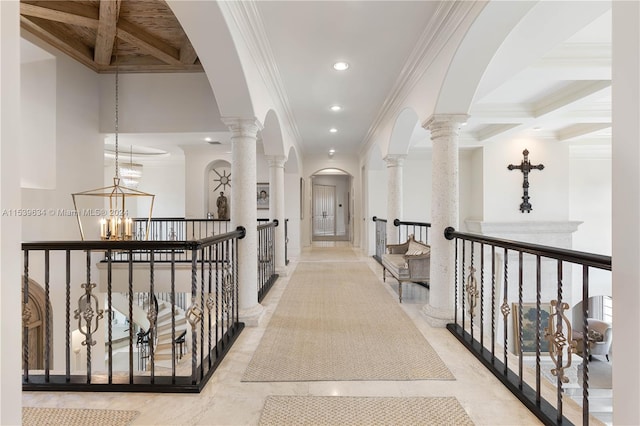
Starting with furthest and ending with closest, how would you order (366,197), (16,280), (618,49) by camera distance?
(366,197) → (618,49) → (16,280)

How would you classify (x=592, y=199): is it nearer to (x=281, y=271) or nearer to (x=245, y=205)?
(x=281, y=271)

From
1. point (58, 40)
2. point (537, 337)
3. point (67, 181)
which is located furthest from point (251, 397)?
point (58, 40)

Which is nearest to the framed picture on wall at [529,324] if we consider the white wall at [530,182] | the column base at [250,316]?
the white wall at [530,182]

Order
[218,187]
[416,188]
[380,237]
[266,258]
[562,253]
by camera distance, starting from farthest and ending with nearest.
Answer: [416,188]
[218,187]
[380,237]
[266,258]
[562,253]

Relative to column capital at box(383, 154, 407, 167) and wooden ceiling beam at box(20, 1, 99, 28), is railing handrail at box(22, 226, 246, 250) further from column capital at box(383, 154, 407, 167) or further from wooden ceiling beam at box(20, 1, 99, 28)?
column capital at box(383, 154, 407, 167)

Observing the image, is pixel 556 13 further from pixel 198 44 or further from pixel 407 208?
pixel 407 208

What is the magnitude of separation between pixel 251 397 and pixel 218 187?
26.1 ft

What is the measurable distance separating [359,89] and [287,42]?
1.69 m

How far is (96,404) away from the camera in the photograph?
1941 millimetres

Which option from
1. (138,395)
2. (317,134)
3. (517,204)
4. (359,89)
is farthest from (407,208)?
(138,395)

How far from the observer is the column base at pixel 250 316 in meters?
3.33

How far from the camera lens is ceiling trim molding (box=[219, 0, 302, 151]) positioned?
2.73 meters

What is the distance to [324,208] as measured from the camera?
49.9ft

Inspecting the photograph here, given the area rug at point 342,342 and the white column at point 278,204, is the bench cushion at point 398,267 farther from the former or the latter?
the white column at point 278,204
